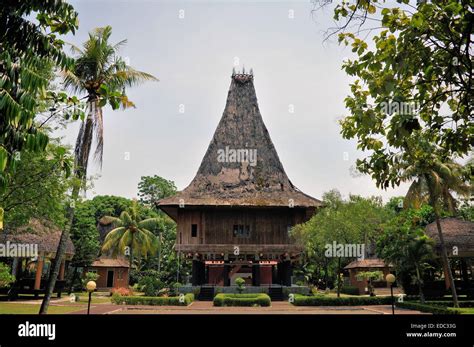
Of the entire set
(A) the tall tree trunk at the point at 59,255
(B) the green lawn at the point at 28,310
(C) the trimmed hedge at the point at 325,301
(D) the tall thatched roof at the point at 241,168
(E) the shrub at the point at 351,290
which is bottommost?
(E) the shrub at the point at 351,290

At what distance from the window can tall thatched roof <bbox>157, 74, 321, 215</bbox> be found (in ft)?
6.26

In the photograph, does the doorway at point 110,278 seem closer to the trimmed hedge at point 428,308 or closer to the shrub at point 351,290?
the shrub at point 351,290

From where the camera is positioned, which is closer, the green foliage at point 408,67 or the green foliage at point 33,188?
the green foliage at point 408,67

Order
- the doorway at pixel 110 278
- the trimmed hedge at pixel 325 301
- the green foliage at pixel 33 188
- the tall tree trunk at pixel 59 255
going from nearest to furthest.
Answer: the green foliage at pixel 33 188
the tall tree trunk at pixel 59 255
the trimmed hedge at pixel 325 301
the doorway at pixel 110 278

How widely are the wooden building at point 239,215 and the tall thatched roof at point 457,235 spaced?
10135mm

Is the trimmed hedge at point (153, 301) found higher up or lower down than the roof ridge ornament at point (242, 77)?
lower down

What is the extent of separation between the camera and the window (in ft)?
101

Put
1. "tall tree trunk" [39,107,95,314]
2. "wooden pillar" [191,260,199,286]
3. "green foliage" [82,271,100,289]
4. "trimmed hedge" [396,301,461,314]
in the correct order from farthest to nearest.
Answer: "green foliage" [82,271,100,289] → "wooden pillar" [191,260,199,286] → "trimmed hedge" [396,301,461,314] → "tall tree trunk" [39,107,95,314]

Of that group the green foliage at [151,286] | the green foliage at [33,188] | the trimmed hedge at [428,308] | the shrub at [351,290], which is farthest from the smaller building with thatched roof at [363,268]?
the green foliage at [33,188]

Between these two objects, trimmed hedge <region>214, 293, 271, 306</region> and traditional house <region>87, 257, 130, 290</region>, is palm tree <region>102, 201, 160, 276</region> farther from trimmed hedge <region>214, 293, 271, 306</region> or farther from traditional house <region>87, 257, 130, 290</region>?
trimmed hedge <region>214, 293, 271, 306</region>

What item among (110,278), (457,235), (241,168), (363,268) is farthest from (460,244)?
(110,278)

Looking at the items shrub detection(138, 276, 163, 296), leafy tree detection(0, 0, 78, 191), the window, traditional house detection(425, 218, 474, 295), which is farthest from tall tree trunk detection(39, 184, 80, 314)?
traditional house detection(425, 218, 474, 295)

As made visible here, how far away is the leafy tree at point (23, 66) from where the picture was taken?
5.29 meters

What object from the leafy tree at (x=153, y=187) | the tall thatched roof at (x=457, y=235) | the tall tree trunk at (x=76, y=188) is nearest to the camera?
the tall tree trunk at (x=76, y=188)
